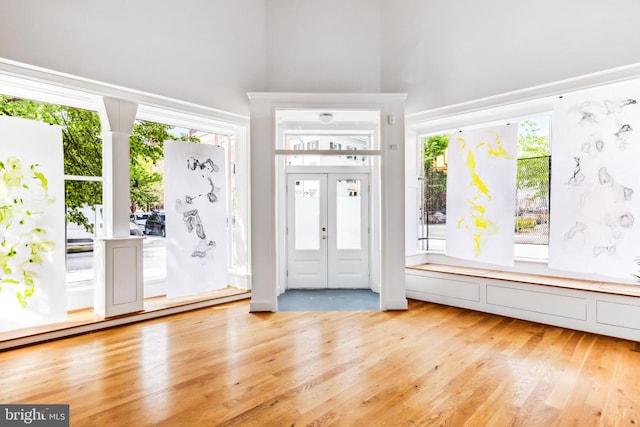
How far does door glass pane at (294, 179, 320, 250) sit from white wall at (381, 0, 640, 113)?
6.69ft

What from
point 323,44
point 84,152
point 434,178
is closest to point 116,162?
point 84,152

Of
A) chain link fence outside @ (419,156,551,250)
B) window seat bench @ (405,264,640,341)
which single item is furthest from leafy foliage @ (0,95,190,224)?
chain link fence outside @ (419,156,551,250)

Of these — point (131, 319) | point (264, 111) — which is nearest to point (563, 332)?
point (264, 111)

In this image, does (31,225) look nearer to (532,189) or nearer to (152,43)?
(152,43)

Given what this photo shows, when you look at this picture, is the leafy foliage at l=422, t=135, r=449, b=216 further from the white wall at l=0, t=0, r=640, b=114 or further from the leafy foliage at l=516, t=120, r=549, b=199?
the leafy foliage at l=516, t=120, r=549, b=199

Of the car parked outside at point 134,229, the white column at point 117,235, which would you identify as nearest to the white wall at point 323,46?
the white column at point 117,235

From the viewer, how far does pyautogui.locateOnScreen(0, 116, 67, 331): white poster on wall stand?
340 cm

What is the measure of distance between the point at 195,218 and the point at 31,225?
1.80m

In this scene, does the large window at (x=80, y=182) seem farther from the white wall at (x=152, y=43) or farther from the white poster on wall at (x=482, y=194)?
the white poster on wall at (x=482, y=194)

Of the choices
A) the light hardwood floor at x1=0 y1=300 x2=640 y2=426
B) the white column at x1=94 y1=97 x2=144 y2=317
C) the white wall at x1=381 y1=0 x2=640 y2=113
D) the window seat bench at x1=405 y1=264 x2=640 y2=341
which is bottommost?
the light hardwood floor at x1=0 y1=300 x2=640 y2=426

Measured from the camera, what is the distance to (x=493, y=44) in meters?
4.27

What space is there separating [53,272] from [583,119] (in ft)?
19.6

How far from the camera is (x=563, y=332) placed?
3703 millimetres

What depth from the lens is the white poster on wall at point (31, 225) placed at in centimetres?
340
